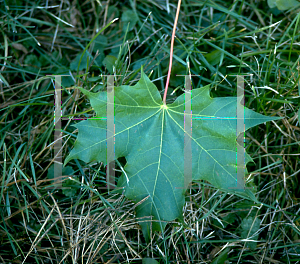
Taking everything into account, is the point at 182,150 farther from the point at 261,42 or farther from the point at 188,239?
the point at 261,42

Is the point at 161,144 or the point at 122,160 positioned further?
the point at 122,160

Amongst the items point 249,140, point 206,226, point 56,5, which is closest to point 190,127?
point 249,140

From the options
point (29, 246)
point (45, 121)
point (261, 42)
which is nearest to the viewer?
point (29, 246)

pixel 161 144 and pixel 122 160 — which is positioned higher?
pixel 161 144

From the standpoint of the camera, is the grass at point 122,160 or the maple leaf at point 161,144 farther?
the grass at point 122,160
